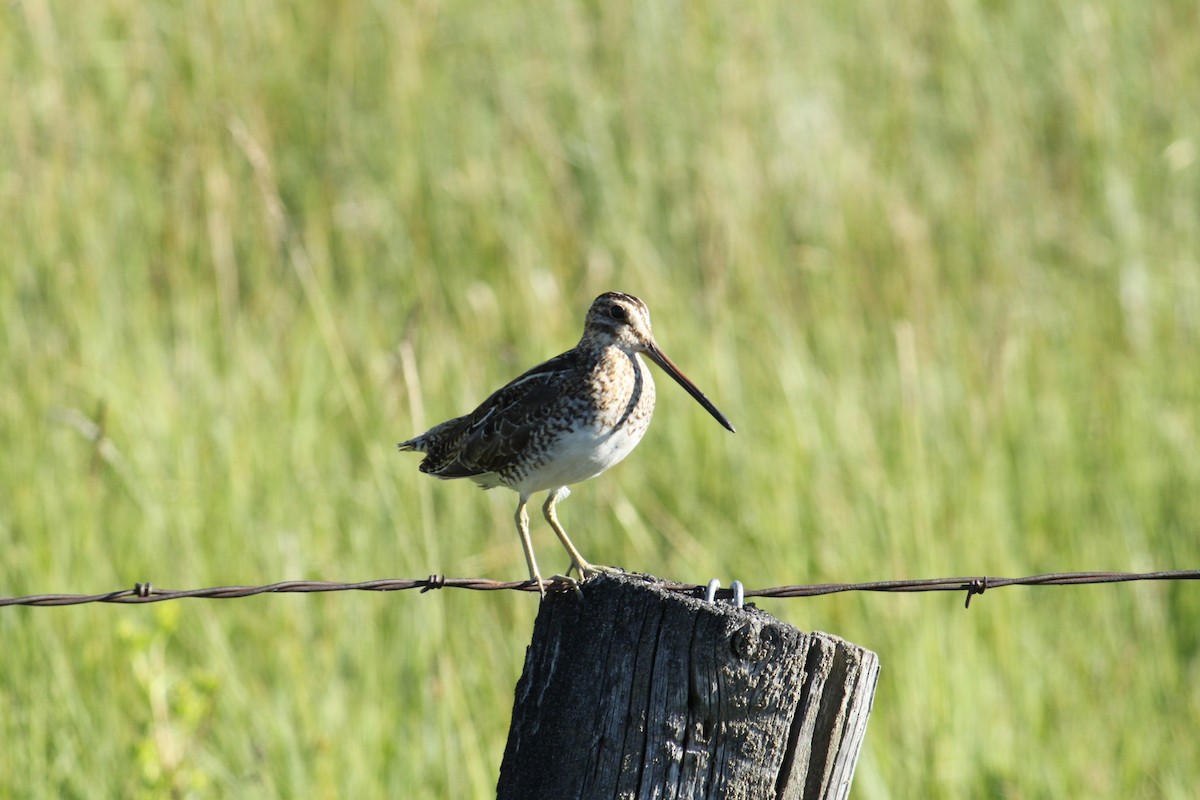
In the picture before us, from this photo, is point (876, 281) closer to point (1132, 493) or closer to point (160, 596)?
point (1132, 493)

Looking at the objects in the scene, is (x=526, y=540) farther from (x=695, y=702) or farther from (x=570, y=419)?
(x=695, y=702)

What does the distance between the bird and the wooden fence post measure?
1512 mm

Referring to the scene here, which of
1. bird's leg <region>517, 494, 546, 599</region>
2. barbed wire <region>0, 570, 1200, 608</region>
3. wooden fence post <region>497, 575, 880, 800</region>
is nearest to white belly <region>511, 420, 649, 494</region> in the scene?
bird's leg <region>517, 494, 546, 599</region>

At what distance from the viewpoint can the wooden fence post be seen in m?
2.28

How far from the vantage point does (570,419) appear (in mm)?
4004

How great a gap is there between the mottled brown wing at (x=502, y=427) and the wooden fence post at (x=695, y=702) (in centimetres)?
170

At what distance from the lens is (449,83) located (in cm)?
745

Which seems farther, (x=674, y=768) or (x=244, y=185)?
(x=244, y=185)

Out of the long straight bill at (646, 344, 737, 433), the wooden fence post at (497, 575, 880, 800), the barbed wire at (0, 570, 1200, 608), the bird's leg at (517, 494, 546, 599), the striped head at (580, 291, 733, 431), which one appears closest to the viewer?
the wooden fence post at (497, 575, 880, 800)

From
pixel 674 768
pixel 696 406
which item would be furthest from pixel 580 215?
pixel 674 768

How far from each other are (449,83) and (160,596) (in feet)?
16.2

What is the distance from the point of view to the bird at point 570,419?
157 inches

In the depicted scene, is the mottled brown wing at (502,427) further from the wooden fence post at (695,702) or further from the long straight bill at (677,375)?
the wooden fence post at (695,702)

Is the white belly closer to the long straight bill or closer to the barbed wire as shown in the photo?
the long straight bill
